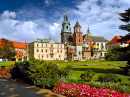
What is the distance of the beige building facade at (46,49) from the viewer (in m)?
70.2

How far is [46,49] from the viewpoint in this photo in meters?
71.9

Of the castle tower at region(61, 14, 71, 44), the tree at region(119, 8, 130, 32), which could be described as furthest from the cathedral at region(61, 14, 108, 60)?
the tree at region(119, 8, 130, 32)

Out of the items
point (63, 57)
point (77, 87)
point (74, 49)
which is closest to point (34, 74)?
point (77, 87)

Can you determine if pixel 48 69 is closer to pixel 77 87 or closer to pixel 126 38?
pixel 77 87

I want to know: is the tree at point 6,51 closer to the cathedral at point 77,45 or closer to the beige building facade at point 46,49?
the beige building facade at point 46,49

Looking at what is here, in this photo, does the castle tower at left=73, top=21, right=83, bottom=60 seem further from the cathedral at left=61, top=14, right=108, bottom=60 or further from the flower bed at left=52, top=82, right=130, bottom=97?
the flower bed at left=52, top=82, right=130, bottom=97

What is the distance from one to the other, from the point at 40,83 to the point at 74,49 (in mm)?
71477

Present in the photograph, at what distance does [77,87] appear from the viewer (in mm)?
7902

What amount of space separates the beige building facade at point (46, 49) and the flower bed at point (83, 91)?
62.3 m

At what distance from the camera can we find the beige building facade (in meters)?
70.2

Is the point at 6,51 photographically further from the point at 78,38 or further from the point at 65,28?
the point at 65,28

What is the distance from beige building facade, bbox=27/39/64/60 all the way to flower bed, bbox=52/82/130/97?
62301 mm

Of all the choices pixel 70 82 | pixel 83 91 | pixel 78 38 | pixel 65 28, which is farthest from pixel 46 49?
pixel 83 91

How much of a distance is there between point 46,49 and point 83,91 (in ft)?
215
